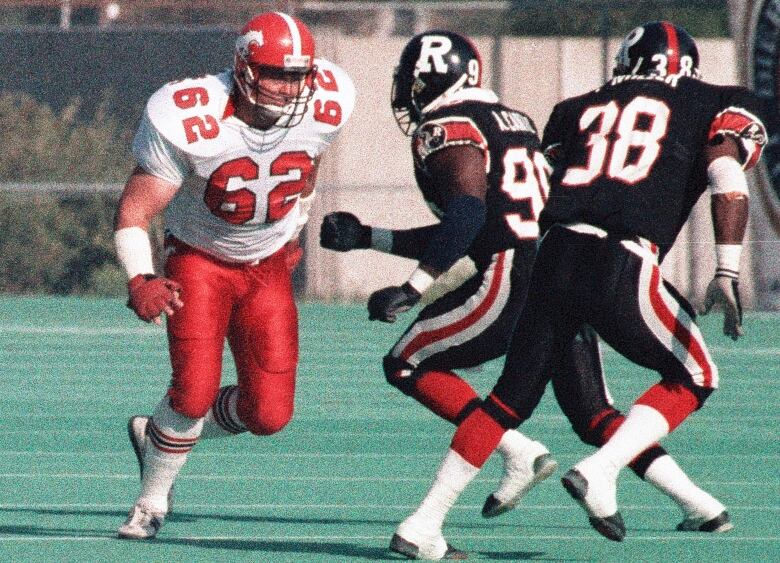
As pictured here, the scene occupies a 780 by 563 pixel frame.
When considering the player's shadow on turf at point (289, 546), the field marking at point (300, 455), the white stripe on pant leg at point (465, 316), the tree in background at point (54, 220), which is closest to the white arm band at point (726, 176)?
the white stripe on pant leg at point (465, 316)

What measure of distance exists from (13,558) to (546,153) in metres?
1.98

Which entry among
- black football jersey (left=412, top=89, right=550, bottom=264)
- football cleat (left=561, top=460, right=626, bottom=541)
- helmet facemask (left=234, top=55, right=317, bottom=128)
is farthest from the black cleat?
helmet facemask (left=234, top=55, right=317, bottom=128)

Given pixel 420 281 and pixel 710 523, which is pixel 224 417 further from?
pixel 710 523

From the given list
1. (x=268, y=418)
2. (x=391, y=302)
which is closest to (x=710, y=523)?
(x=391, y=302)

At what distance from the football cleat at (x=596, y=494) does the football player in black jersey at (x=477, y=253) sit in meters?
0.44

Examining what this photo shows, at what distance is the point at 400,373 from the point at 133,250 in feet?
3.32

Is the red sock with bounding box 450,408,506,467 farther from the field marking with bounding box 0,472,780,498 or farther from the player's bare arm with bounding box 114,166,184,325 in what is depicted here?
the field marking with bounding box 0,472,780,498

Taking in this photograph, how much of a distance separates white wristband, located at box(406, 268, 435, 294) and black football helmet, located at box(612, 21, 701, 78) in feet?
2.82

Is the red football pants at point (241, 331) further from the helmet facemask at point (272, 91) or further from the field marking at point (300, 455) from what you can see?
the field marking at point (300, 455)

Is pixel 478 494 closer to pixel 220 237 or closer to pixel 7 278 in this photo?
pixel 220 237

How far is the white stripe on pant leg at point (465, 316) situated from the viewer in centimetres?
642

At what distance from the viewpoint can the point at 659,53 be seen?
6.06m

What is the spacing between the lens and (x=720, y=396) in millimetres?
10742

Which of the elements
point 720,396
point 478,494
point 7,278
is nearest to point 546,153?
point 478,494
